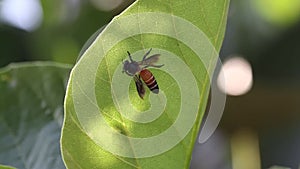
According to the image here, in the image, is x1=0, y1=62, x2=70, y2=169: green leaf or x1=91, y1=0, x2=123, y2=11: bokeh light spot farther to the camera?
x1=91, y1=0, x2=123, y2=11: bokeh light spot

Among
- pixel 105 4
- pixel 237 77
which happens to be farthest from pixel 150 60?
pixel 237 77

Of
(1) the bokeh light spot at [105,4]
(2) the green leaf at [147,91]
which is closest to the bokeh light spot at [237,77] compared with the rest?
(1) the bokeh light spot at [105,4]

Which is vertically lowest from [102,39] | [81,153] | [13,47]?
[81,153]

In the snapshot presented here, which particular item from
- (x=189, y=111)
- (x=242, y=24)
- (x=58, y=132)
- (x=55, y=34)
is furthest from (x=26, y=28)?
(x=189, y=111)

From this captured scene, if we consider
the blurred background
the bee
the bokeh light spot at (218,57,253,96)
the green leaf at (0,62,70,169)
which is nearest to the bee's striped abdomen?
the bee

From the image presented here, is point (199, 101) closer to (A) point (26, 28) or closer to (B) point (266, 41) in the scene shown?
(A) point (26, 28)

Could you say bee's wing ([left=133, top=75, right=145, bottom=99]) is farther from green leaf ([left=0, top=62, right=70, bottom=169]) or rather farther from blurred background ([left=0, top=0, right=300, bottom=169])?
blurred background ([left=0, top=0, right=300, bottom=169])
